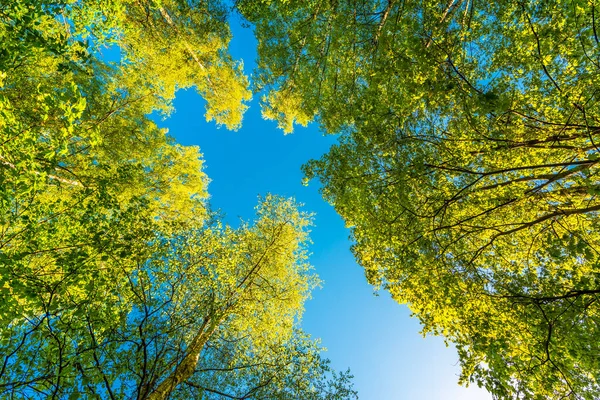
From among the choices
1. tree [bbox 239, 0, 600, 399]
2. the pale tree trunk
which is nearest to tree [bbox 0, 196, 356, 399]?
the pale tree trunk

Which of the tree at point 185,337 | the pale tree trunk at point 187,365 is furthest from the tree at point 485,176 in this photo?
the pale tree trunk at point 187,365

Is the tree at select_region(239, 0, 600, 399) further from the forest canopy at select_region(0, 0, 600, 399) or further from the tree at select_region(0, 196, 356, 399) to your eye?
the tree at select_region(0, 196, 356, 399)

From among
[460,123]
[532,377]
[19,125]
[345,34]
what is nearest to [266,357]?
[532,377]

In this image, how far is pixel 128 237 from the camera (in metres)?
5.00

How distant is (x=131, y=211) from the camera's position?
215 inches

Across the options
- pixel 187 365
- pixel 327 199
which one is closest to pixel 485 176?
pixel 327 199

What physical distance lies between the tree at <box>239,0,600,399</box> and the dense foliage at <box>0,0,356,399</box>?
3984mm

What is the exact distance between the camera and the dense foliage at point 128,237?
384 cm

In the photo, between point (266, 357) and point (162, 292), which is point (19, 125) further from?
point (266, 357)

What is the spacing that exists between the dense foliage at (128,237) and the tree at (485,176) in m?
3.98

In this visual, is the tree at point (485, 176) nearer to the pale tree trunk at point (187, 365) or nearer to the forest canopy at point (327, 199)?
the forest canopy at point (327, 199)

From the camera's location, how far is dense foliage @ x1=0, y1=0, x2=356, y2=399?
384 cm

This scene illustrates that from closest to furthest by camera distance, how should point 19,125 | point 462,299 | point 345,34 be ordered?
point 19,125
point 462,299
point 345,34

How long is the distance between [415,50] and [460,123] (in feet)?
9.46
